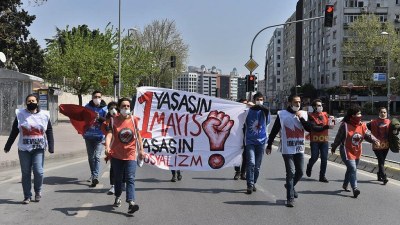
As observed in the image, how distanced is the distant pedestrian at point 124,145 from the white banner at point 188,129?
1.54 metres

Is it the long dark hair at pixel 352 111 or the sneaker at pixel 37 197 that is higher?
the long dark hair at pixel 352 111

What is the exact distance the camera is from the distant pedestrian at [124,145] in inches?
281

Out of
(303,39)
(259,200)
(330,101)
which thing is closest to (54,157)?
(259,200)

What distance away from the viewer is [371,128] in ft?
34.4

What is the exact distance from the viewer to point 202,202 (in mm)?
8023

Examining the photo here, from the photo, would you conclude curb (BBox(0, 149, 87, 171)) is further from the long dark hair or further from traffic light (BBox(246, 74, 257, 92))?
traffic light (BBox(246, 74, 257, 92))

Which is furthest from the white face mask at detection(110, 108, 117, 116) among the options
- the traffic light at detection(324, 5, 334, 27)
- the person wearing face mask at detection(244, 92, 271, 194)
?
the traffic light at detection(324, 5, 334, 27)

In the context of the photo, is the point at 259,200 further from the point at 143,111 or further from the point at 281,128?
the point at 143,111

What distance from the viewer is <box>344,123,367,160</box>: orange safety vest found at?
8750 mm

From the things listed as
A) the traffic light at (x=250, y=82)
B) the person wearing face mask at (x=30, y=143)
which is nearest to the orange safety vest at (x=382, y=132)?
the person wearing face mask at (x=30, y=143)

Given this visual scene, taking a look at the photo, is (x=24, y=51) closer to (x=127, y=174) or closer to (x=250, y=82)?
(x=250, y=82)

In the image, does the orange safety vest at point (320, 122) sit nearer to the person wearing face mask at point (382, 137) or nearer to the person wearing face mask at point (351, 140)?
the person wearing face mask at point (382, 137)

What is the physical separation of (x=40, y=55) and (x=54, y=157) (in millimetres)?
41406

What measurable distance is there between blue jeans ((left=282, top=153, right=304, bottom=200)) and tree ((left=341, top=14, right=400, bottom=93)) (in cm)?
5996
